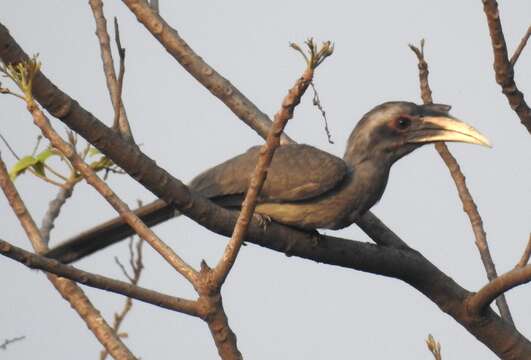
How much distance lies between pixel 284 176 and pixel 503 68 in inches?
71.8

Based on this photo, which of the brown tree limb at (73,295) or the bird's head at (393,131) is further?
the bird's head at (393,131)

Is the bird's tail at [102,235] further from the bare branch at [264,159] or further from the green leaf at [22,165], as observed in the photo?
the bare branch at [264,159]

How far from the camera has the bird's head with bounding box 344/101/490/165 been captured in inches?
235

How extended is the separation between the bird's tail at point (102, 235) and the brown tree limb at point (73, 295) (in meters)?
0.16

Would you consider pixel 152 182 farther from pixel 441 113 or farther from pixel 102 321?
pixel 441 113

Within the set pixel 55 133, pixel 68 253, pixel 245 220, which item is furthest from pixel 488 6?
pixel 68 253

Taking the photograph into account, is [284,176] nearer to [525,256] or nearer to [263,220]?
[263,220]

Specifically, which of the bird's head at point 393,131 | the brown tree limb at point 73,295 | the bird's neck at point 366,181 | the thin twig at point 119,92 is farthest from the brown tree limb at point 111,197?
the bird's head at point 393,131

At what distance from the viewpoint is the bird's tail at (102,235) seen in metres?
4.90

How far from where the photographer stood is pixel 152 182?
3.77 metres

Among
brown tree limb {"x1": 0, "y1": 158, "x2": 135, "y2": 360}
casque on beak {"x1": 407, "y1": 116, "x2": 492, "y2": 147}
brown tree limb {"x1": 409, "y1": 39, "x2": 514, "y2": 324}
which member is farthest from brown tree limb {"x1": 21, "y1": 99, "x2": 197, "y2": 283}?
casque on beak {"x1": 407, "y1": 116, "x2": 492, "y2": 147}

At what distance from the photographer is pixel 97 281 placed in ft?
11.1

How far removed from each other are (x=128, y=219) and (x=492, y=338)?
2.22 metres

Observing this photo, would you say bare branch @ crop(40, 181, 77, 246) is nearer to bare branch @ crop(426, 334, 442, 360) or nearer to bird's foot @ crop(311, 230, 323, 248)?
bird's foot @ crop(311, 230, 323, 248)
